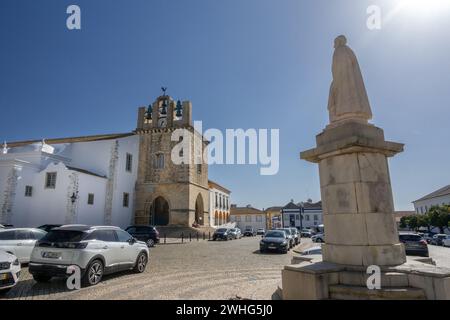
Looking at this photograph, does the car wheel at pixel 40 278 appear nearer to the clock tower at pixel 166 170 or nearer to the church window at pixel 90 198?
the church window at pixel 90 198

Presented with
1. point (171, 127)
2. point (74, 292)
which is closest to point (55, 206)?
point (171, 127)

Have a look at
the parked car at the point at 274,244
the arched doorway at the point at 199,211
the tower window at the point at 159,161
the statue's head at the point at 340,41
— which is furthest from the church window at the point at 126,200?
the statue's head at the point at 340,41

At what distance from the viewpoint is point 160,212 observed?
3197 centimetres

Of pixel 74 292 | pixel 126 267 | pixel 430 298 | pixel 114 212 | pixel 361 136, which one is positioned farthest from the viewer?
pixel 114 212

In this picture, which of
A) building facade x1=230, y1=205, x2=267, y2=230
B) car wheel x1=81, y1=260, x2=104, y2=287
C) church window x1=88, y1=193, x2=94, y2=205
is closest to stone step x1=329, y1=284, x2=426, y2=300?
car wheel x1=81, y1=260, x2=104, y2=287

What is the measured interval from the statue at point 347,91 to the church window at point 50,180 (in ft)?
77.4

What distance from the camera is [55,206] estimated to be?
2233 cm

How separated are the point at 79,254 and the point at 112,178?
22042 mm

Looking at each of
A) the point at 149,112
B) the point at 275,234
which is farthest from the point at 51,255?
the point at 149,112

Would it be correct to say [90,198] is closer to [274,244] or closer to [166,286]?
[274,244]

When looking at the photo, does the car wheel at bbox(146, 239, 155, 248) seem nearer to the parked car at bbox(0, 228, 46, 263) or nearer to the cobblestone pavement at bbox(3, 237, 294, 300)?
the parked car at bbox(0, 228, 46, 263)

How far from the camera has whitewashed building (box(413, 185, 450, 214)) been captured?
53344 millimetres

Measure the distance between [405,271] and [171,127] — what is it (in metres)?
29.0
